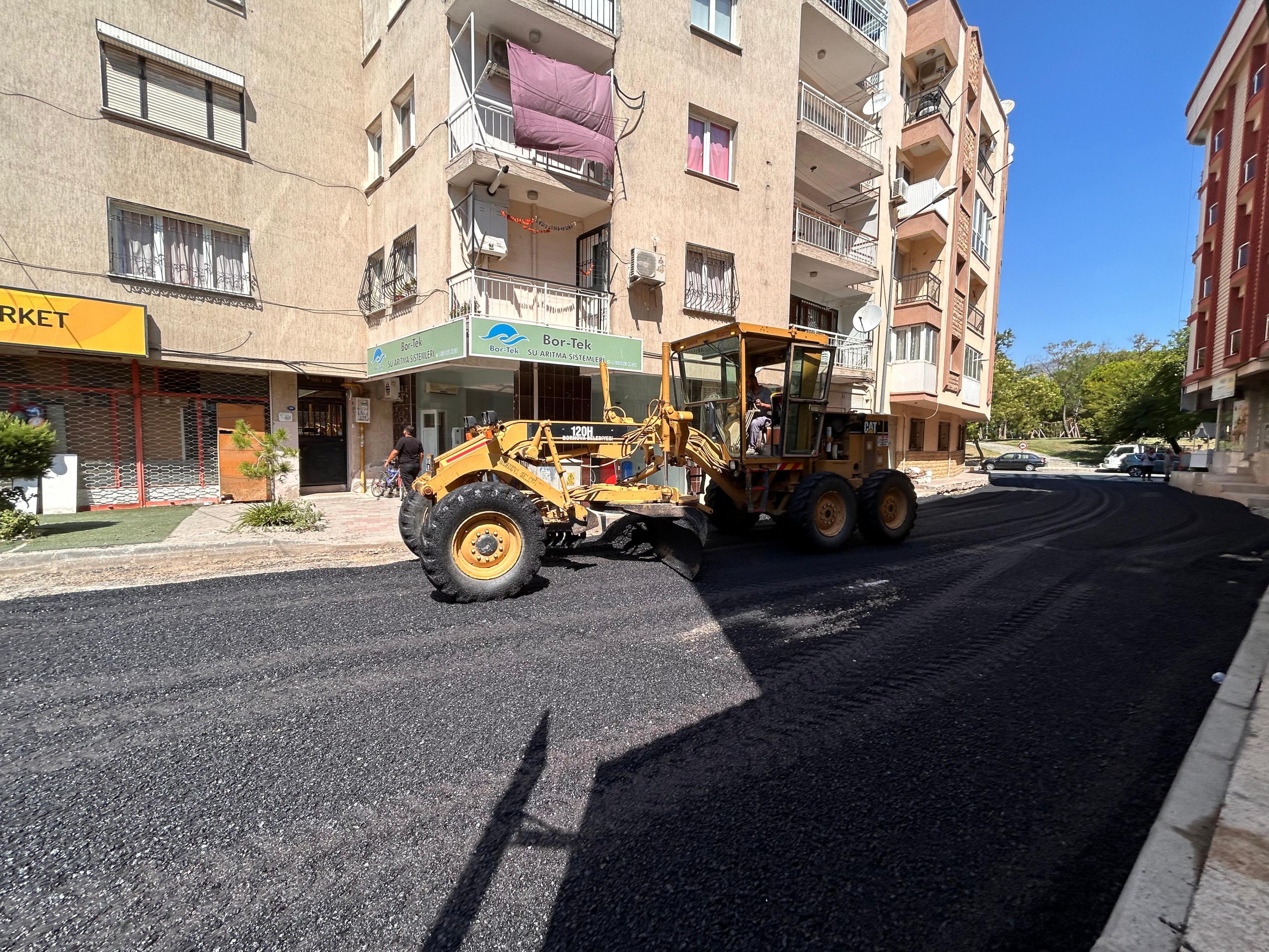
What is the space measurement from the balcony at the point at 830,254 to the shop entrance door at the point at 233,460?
13.9m

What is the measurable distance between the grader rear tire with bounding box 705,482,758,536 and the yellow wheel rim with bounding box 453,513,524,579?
3.90 m

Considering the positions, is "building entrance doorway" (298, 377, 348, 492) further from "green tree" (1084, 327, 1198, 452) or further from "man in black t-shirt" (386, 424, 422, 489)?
"green tree" (1084, 327, 1198, 452)

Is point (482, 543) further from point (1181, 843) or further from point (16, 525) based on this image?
point (16, 525)

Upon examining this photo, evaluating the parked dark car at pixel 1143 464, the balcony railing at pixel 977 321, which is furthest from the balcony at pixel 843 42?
the parked dark car at pixel 1143 464

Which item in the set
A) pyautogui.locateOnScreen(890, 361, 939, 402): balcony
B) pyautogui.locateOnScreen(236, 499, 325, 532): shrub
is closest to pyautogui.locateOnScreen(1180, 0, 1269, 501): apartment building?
pyautogui.locateOnScreen(890, 361, 939, 402): balcony

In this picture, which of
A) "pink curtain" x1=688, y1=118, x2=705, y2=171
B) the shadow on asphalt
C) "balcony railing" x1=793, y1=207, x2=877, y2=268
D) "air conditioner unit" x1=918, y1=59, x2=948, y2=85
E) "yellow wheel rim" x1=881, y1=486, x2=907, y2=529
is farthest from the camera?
"air conditioner unit" x1=918, y1=59, x2=948, y2=85

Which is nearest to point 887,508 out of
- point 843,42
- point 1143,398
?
point 843,42

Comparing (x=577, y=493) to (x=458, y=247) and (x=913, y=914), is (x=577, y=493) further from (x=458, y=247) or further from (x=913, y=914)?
(x=458, y=247)

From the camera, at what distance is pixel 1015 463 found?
118ft

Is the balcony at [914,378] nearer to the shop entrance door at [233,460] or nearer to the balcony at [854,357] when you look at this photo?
the balcony at [854,357]

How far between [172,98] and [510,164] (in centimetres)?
719

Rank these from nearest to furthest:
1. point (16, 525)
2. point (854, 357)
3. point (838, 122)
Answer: point (16, 525)
point (838, 122)
point (854, 357)

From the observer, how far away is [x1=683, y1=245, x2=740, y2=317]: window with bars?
43.6ft

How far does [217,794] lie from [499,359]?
8482mm
